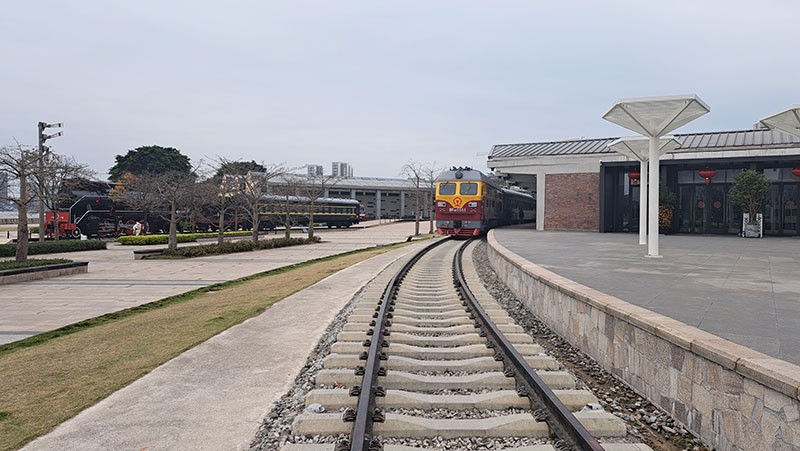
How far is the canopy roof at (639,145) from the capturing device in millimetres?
16828

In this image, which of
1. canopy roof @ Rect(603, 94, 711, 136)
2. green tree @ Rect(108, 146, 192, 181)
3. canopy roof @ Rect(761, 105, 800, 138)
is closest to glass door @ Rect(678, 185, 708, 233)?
canopy roof @ Rect(761, 105, 800, 138)

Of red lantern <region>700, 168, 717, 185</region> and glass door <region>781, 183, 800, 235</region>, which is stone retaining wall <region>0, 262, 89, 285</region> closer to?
red lantern <region>700, 168, 717, 185</region>

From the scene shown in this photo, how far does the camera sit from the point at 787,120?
12562 mm

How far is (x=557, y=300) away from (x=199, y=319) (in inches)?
234

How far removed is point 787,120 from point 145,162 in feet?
208

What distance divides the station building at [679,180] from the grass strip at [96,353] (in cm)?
2203

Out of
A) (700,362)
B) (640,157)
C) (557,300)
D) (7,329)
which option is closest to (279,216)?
(640,157)

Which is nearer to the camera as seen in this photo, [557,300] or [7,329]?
[557,300]

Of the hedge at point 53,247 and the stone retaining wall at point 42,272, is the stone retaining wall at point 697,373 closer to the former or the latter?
the stone retaining wall at point 42,272

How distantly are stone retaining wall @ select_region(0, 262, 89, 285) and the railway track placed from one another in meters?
12.4

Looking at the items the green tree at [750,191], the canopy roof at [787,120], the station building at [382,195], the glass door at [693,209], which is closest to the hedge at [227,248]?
the canopy roof at [787,120]

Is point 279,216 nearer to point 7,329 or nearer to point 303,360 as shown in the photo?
point 7,329

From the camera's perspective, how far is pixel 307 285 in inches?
479

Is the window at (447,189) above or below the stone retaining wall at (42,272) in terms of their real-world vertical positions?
above
